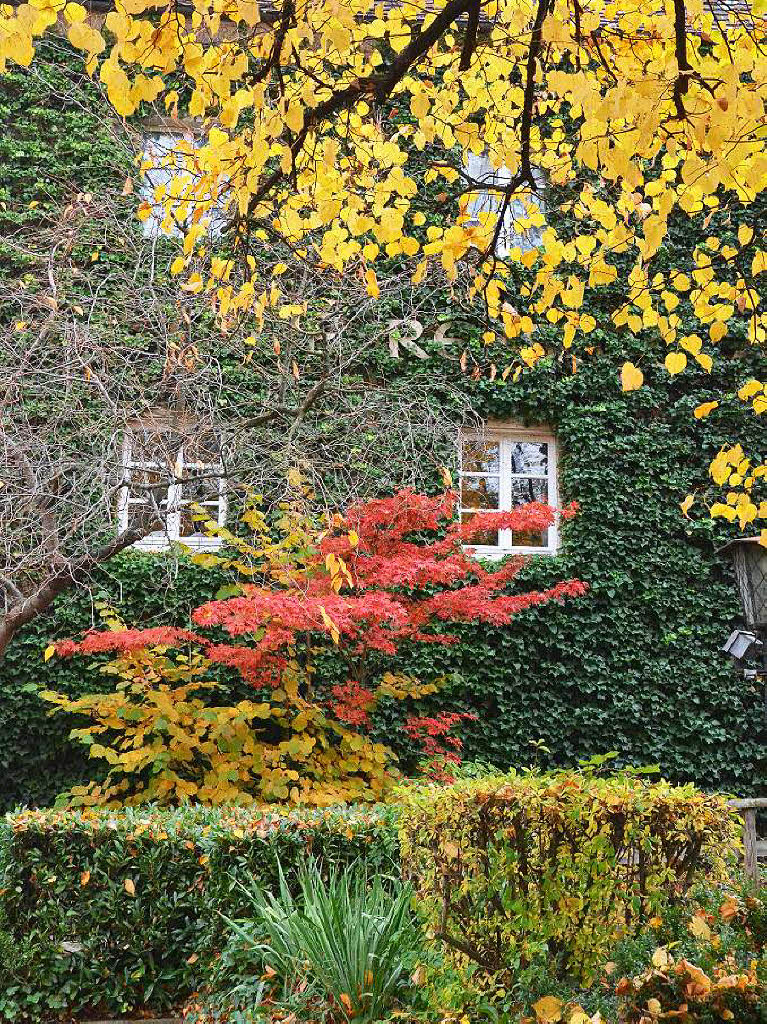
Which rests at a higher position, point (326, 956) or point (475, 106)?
point (475, 106)

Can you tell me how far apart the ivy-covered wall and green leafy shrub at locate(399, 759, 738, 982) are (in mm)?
5437

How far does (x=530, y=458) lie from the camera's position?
10141 millimetres

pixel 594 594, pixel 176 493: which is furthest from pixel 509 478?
pixel 176 493

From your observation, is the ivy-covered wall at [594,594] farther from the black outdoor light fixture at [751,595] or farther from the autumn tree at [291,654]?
the autumn tree at [291,654]

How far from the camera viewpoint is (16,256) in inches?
342

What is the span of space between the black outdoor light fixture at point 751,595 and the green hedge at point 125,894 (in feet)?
19.7

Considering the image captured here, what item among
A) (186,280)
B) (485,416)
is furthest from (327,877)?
(485,416)

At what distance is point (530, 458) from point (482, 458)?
563mm

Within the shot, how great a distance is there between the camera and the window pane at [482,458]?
991 cm

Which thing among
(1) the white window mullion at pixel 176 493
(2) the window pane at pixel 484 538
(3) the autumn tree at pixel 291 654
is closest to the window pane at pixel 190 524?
(1) the white window mullion at pixel 176 493

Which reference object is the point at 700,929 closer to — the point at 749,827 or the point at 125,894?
the point at 125,894

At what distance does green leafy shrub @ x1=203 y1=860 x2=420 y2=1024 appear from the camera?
3.78 meters

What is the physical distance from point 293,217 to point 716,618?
6.84 meters

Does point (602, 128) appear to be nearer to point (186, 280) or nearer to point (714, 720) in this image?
point (186, 280)
